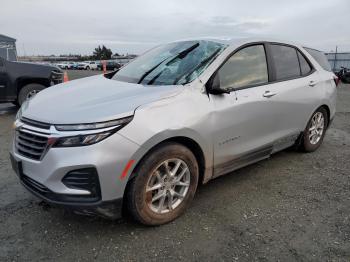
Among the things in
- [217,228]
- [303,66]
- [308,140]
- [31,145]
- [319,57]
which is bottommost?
[217,228]

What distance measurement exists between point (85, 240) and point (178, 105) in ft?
4.70

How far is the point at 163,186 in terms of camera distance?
3.13 m

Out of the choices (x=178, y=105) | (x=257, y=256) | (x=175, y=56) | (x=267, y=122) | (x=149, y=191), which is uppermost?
(x=175, y=56)

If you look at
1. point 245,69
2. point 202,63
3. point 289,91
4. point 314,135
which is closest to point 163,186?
point 202,63

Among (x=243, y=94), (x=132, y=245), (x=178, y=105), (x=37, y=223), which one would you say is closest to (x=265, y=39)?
(x=243, y=94)

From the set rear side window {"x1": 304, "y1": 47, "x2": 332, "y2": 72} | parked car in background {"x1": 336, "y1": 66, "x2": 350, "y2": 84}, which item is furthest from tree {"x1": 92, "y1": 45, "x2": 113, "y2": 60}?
rear side window {"x1": 304, "y1": 47, "x2": 332, "y2": 72}

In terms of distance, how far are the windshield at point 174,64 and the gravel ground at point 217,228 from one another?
1.36m

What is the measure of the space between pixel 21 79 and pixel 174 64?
6.24m

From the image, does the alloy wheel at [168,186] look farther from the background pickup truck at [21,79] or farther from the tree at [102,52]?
the tree at [102,52]

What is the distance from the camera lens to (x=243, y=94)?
3.68m

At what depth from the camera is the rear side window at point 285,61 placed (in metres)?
4.28

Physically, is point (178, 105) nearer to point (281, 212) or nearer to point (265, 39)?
point (281, 212)

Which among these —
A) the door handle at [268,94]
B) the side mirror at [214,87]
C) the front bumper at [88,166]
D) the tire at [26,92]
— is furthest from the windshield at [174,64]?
the tire at [26,92]

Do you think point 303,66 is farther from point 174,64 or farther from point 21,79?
point 21,79
